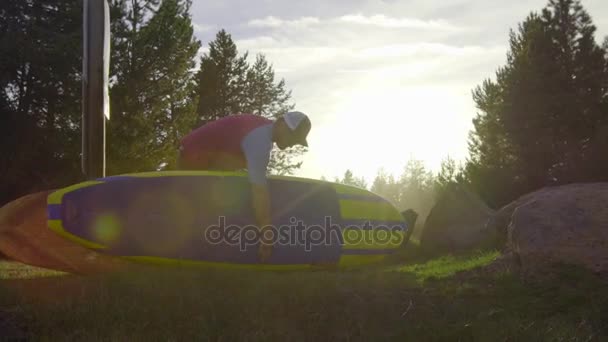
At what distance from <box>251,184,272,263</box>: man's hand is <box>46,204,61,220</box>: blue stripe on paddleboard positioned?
2.09 meters

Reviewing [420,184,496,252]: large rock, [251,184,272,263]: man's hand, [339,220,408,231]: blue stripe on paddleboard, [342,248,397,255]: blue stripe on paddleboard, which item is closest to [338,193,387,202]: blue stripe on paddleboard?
[339,220,408,231]: blue stripe on paddleboard

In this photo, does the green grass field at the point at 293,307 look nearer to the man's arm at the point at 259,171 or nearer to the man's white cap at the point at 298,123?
the man's arm at the point at 259,171

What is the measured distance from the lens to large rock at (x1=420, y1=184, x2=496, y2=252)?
10.3m

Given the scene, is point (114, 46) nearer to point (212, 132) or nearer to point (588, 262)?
point (212, 132)

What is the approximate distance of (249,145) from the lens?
5430mm

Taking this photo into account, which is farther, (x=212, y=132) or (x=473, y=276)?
(x=212, y=132)

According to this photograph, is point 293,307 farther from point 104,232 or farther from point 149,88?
point 149,88

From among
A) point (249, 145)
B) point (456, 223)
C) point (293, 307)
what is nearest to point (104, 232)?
point (249, 145)

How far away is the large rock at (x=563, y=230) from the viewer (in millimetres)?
5129

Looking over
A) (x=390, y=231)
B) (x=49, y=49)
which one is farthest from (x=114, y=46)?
(x=390, y=231)

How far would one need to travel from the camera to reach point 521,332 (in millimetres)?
3324

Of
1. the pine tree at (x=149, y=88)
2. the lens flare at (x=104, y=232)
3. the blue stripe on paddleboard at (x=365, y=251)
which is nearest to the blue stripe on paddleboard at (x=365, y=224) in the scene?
the blue stripe on paddleboard at (x=365, y=251)

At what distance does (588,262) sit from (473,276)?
116cm

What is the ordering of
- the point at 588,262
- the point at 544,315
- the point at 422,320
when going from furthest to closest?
the point at 588,262, the point at 544,315, the point at 422,320
